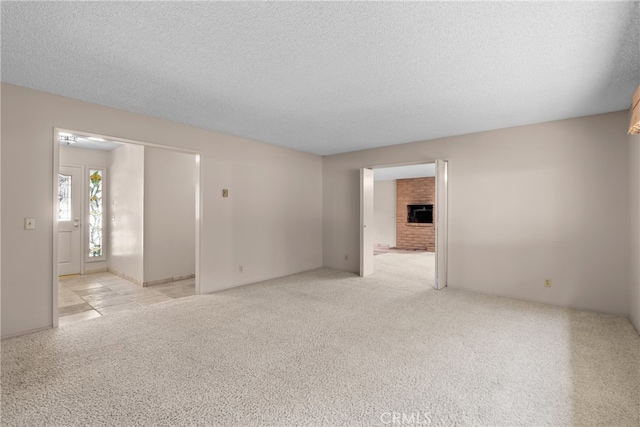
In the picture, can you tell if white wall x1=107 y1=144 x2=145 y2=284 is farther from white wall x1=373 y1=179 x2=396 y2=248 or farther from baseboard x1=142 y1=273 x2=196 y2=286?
white wall x1=373 y1=179 x2=396 y2=248

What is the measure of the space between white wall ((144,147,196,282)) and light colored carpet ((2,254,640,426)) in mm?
1662

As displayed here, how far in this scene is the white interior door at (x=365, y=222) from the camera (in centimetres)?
549

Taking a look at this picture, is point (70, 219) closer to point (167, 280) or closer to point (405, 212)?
point (167, 280)

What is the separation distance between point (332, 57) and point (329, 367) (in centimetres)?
241

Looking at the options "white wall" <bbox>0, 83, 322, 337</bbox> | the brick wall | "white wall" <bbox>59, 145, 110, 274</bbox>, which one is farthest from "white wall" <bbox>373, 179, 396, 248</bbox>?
"white wall" <bbox>59, 145, 110, 274</bbox>

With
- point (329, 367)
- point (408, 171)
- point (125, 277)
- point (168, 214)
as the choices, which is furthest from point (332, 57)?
point (408, 171)

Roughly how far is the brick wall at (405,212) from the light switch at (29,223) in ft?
30.1

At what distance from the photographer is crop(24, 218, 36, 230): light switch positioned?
2.90 m

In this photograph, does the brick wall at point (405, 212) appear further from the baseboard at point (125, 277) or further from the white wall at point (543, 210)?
the baseboard at point (125, 277)

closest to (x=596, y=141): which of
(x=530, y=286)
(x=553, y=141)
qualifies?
(x=553, y=141)

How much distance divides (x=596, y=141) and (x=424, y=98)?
236 centimetres

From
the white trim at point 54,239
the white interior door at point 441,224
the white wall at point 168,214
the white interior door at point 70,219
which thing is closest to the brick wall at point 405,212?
the white interior door at point 441,224

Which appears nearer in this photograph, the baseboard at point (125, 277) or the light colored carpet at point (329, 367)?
the light colored carpet at point (329, 367)

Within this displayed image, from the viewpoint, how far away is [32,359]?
240 centimetres
